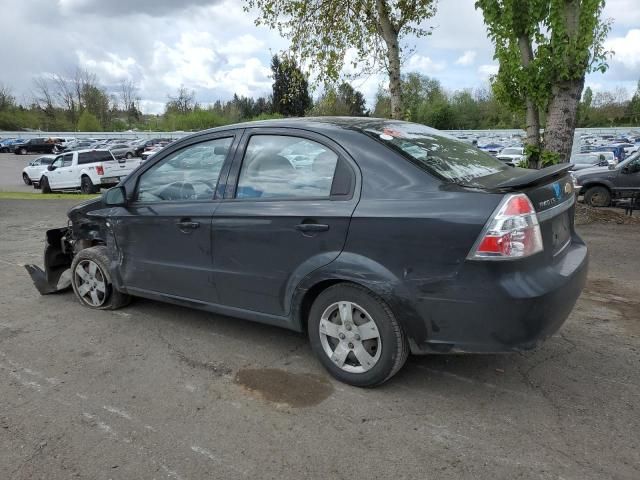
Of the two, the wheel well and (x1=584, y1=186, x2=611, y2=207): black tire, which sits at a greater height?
the wheel well

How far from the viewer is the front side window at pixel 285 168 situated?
3.39 meters

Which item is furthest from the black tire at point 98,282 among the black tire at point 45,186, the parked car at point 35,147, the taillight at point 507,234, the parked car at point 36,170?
the parked car at point 35,147

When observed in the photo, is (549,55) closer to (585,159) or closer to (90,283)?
(90,283)

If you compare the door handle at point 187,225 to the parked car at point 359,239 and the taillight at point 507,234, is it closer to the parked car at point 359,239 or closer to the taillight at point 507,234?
the parked car at point 359,239

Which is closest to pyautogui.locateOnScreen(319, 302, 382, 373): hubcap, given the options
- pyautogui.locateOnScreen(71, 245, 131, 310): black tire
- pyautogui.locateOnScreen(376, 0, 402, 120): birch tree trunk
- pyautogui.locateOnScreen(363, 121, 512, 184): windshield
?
pyautogui.locateOnScreen(363, 121, 512, 184): windshield

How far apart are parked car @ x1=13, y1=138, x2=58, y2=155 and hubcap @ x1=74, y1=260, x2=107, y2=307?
52.5 metres

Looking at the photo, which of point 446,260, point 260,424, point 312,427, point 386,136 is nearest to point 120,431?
point 260,424

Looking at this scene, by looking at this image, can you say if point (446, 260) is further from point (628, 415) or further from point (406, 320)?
point (628, 415)

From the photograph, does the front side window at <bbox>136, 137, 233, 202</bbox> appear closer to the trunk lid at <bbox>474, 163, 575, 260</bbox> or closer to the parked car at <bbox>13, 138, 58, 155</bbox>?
the trunk lid at <bbox>474, 163, 575, 260</bbox>

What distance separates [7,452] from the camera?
2752 mm

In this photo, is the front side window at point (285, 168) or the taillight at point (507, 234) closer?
the taillight at point (507, 234)

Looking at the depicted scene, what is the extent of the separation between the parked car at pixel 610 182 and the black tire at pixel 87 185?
54.3 ft

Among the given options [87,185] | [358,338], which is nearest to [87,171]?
[87,185]

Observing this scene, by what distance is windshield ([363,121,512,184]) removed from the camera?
10.6 ft
